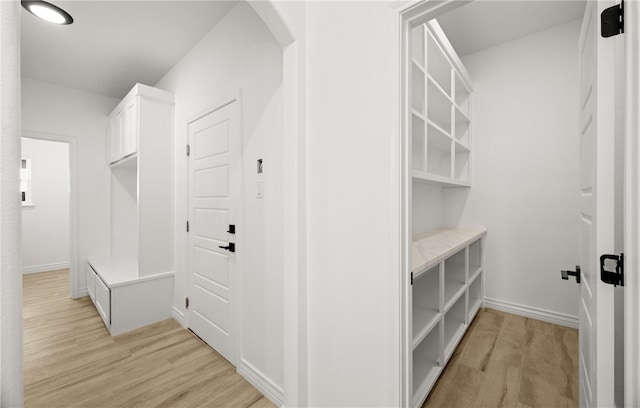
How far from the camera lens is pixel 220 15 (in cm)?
221

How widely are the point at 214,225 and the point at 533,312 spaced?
3.31 meters

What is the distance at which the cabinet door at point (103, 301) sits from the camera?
254cm

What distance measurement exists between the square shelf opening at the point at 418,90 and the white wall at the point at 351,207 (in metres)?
0.85

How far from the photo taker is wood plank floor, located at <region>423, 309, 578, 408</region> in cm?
167

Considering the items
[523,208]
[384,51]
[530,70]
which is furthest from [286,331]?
[530,70]

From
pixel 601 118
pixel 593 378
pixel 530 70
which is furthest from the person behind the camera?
pixel 530 70

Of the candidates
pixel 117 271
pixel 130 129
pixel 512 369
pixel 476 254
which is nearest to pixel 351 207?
pixel 512 369

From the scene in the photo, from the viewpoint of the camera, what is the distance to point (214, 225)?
230 centimetres

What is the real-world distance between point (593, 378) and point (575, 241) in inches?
86.3

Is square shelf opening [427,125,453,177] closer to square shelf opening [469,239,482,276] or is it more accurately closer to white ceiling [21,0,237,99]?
square shelf opening [469,239,482,276]

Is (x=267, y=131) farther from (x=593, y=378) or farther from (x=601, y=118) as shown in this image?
(x=593, y=378)

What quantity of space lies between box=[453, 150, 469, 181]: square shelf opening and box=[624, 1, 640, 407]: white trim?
2615 millimetres

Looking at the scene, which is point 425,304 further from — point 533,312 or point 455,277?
point 533,312

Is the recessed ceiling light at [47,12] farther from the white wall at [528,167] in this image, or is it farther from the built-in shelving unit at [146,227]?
the white wall at [528,167]
